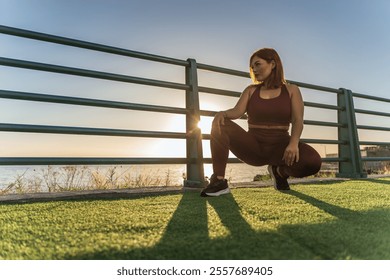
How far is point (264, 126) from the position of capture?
230 cm

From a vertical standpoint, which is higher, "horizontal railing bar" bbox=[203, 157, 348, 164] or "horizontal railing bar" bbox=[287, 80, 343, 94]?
"horizontal railing bar" bbox=[287, 80, 343, 94]

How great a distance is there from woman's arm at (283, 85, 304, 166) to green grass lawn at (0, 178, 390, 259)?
0.24 meters

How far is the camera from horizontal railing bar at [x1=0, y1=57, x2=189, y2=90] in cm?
237

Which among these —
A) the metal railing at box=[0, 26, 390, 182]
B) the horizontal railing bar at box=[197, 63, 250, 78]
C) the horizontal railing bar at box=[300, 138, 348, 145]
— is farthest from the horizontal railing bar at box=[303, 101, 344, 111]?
the horizontal railing bar at box=[197, 63, 250, 78]

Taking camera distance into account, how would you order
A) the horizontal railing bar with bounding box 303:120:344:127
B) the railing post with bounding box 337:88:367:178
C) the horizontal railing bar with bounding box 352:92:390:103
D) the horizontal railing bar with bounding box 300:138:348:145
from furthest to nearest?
the horizontal railing bar with bounding box 352:92:390:103, the railing post with bounding box 337:88:367:178, the horizontal railing bar with bounding box 303:120:344:127, the horizontal railing bar with bounding box 300:138:348:145

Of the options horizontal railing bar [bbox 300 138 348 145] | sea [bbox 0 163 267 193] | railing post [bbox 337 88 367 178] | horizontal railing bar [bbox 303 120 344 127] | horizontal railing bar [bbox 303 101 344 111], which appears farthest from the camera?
railing post [bbox 337 88 367 178]

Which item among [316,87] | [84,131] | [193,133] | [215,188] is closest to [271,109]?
[215,188]

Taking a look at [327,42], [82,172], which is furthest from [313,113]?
[82,172]

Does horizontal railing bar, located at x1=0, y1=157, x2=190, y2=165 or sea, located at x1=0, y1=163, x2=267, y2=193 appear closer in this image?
horizontal railing bar, located at x1=0, y1=157, x2=190, y2=165

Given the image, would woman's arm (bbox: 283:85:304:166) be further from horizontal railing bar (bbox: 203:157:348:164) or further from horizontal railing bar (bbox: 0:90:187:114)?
horizontal railing bar (bbox: 0:90:187:114)

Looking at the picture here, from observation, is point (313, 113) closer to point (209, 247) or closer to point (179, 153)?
point (179, 153)

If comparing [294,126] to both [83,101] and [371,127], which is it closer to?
[83,101]

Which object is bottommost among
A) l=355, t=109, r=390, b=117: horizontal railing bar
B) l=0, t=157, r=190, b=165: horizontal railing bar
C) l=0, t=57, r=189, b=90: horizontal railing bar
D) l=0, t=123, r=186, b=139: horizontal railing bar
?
l=0, t=157, r=190, b=165: horizontal railing bar

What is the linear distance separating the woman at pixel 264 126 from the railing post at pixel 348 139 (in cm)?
235
